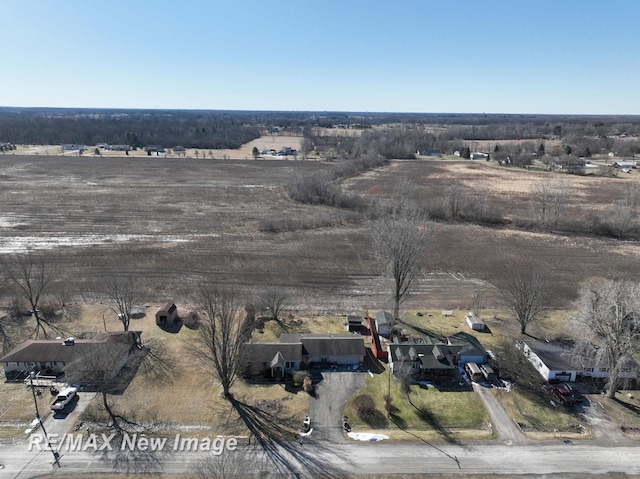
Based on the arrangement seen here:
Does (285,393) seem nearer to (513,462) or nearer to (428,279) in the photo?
(513,462)

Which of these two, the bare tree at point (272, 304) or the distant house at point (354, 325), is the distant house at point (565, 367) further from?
the bare tree at point (272, 304)

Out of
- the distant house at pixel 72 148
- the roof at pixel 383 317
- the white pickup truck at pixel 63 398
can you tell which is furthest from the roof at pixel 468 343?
the distant house at pixel 72 148

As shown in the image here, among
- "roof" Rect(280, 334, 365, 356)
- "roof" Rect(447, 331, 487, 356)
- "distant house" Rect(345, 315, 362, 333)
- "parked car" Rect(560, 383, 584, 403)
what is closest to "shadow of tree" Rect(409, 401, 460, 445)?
"roof" Rect(280, 334, 365, 356)

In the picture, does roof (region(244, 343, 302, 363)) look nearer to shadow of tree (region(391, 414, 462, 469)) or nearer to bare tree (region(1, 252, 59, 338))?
shadow of tree (region(391, 414, 462, 469))

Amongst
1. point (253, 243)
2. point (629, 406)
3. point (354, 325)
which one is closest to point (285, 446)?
point (354, 325)

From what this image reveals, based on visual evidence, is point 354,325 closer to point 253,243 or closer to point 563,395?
point 563,395

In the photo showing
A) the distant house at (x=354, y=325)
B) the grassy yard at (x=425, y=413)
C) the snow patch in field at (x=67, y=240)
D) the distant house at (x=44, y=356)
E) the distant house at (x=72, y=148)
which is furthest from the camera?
the distant house at (x=72, y=148)

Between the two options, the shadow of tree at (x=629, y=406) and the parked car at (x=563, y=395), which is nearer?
the shadow of tree at (x=629, y=406)
